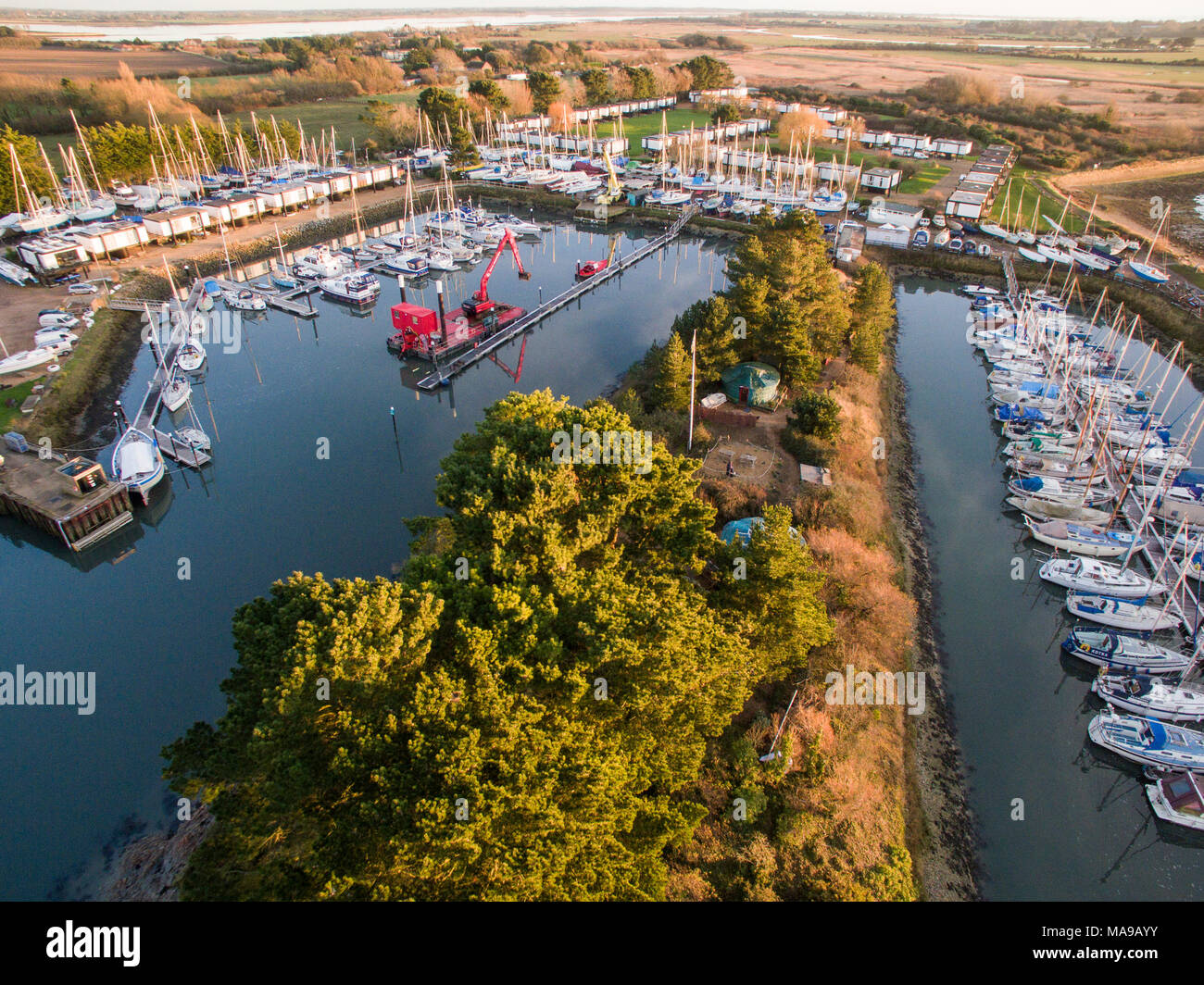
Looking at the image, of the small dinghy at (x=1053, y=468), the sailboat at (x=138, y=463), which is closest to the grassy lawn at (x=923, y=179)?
the small dinghy at (x=1053, y=468)

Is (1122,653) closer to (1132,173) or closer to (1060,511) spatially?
(1060,511)

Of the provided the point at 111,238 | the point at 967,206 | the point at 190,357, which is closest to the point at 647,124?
the point at 967,206

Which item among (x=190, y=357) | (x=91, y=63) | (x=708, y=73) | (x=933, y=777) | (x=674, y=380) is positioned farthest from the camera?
(x=708, y=73)

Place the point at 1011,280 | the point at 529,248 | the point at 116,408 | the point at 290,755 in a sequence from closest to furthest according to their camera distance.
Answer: the point at 290,755
the point at 116,408
the point at 1011,280
the point at 529,248
